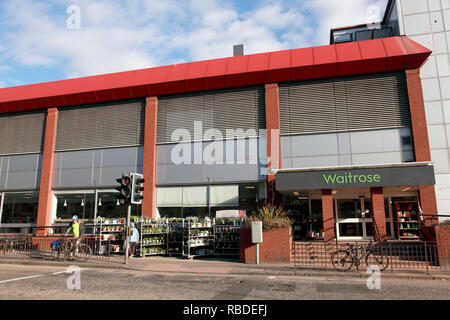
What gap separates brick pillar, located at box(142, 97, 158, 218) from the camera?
21.4 metres

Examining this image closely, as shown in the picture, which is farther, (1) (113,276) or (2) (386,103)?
(2) (386,103)

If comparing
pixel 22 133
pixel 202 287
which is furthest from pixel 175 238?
pixel 22 133

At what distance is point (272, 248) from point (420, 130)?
10826 mm

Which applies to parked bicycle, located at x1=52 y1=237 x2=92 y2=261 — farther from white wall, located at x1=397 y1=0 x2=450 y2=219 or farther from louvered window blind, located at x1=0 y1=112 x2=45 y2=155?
white wall, located at x1=397 y1=0 x2=450 y2=219

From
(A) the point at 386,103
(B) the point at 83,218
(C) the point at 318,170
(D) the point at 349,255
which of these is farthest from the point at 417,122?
(B) the point at 83,218

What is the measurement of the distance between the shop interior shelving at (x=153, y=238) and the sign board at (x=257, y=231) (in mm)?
5643

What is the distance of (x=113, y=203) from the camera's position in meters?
22.7

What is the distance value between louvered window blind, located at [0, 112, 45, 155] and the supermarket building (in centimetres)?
8

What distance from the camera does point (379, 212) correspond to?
54.4 feet

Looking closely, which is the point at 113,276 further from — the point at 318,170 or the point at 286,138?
the point at 286,138

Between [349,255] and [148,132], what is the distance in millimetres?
14469

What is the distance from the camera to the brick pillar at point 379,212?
16.2m

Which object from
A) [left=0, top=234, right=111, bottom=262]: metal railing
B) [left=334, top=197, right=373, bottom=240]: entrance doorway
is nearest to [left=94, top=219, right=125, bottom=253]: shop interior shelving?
[left=0, top=234, right=111, bottom=262]: metal railing

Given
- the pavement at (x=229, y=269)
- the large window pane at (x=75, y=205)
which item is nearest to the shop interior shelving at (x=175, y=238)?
the pavement at (x=229, y=269)
